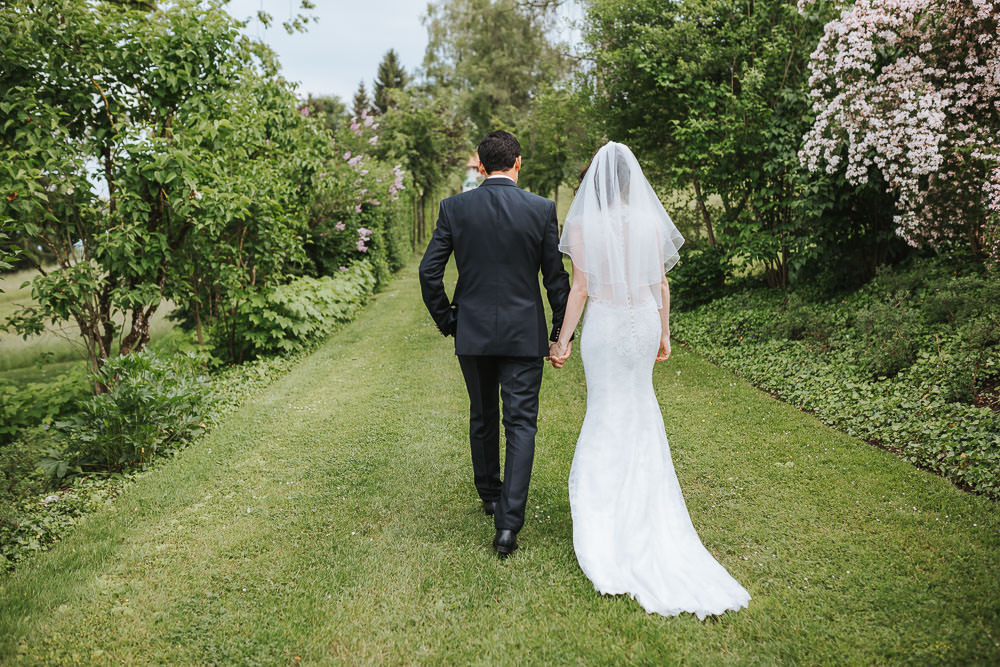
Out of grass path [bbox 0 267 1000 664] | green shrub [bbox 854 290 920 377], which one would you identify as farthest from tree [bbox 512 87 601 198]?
grass path [bbox 0 267 1000 664]

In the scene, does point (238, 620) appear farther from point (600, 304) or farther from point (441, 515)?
point (600, 304)

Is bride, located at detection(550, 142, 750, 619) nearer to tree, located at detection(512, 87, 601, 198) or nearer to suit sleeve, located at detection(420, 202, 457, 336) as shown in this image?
suit sleeve, located at detection(420, 202, 457, 336)

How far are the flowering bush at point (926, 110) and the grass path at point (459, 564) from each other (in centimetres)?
280

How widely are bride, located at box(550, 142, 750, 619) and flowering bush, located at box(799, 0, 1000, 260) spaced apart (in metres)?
3.76

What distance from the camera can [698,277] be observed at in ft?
32.9

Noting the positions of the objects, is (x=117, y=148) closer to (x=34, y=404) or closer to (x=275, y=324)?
(x=34, y=404)

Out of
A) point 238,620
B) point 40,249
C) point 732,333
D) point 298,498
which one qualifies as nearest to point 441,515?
point 298,498

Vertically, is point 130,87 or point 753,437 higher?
point 130,87

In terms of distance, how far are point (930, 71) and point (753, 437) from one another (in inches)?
156

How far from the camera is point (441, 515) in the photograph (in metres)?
3.78

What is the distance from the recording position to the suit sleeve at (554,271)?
3.30m

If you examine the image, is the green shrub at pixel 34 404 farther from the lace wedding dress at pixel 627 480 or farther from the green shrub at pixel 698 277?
the green shrub at pixel 698 277

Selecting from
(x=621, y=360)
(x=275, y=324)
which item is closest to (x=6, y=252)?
(x=621, y=360)

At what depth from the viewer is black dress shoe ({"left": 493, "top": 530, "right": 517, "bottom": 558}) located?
327 cm
